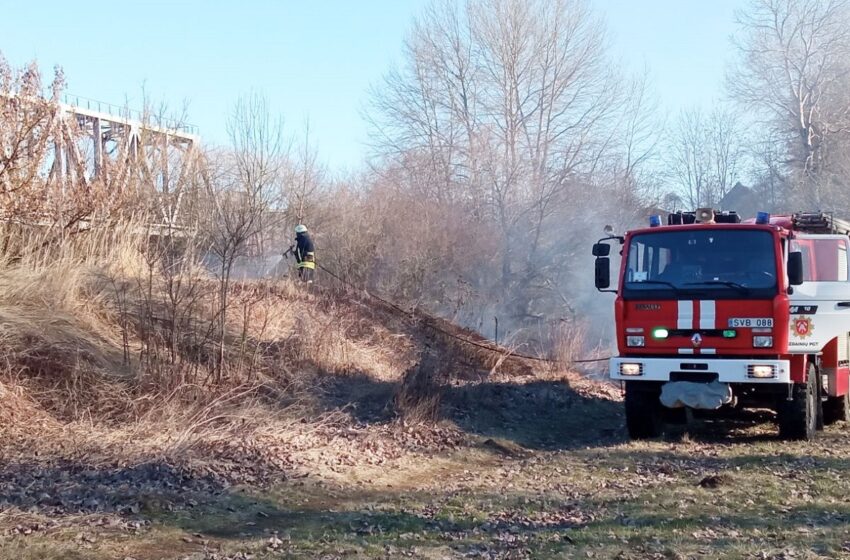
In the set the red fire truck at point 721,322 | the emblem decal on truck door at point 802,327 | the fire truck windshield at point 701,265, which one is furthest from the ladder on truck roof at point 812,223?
the fire truck windshield at point 701,265

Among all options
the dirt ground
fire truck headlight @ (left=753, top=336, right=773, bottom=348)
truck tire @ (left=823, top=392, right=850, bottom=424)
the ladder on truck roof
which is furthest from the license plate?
truck tire @ (left=823, top=392, right=850, bottom=424)

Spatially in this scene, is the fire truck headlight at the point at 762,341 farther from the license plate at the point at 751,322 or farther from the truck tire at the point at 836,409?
the truck tire at the point at 836,409

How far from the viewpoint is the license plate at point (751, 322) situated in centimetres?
990

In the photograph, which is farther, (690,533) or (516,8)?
(516,8)

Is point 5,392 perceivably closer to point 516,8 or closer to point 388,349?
point 388,349

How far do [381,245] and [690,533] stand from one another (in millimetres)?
15302

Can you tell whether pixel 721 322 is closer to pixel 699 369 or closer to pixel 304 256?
pixel 699 369

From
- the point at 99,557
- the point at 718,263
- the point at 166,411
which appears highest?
the point at 718,263

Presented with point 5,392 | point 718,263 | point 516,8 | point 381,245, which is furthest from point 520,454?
point 516,8

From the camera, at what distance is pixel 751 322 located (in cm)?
995

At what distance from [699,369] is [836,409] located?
3.59 metres

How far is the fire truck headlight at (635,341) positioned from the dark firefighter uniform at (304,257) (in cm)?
808

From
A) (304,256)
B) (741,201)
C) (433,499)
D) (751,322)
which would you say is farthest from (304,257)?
(741,201)

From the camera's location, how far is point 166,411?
9273 mm
